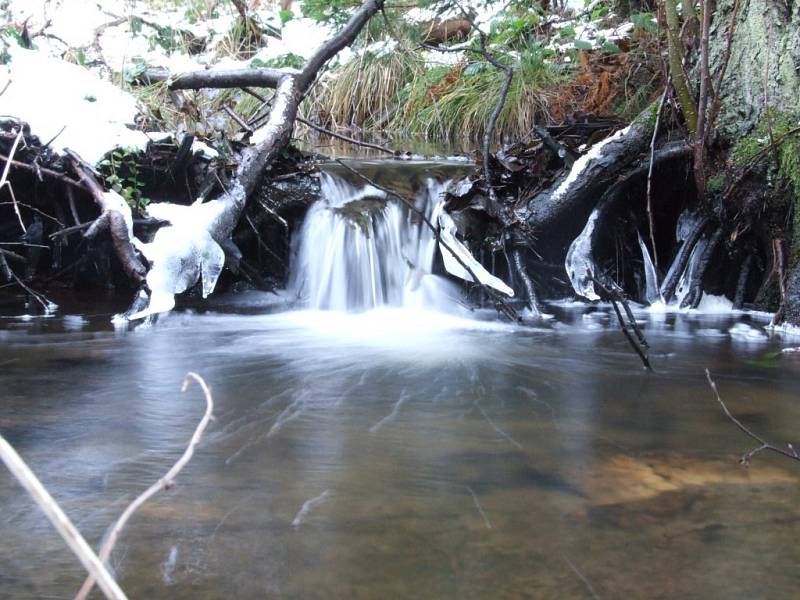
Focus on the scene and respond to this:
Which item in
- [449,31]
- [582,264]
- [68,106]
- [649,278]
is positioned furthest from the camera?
[449,31]

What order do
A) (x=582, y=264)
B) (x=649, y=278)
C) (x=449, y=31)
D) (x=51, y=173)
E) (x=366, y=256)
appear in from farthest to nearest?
1. (x=449, y=31)
2. (x=649, y=278)
3. (x=366, y=256)
4. (x=582, y=264)
5. (x=51, y=173)

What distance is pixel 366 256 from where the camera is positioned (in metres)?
5.93

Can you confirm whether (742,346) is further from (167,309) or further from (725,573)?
(167,309)

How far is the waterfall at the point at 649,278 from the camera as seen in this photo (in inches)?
233

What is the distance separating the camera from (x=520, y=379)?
13.1ft

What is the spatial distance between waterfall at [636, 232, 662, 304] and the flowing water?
933 mm

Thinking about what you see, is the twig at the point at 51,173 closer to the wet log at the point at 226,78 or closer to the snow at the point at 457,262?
the wet log at the point at 226,78

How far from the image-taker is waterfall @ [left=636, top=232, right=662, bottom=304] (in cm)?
591

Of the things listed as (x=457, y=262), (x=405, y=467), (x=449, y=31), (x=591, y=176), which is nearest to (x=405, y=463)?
(x=405, y=467)

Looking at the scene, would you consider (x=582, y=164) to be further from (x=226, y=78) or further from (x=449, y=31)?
(x=449, y=31)

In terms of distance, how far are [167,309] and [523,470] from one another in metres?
2.78

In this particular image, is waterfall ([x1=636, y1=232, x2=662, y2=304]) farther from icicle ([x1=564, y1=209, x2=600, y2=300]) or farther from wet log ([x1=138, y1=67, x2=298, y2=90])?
wet log ([x1=138, y1=67, x2=298, y2=90])

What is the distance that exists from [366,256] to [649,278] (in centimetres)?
202

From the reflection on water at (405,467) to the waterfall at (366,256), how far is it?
3.44ft
